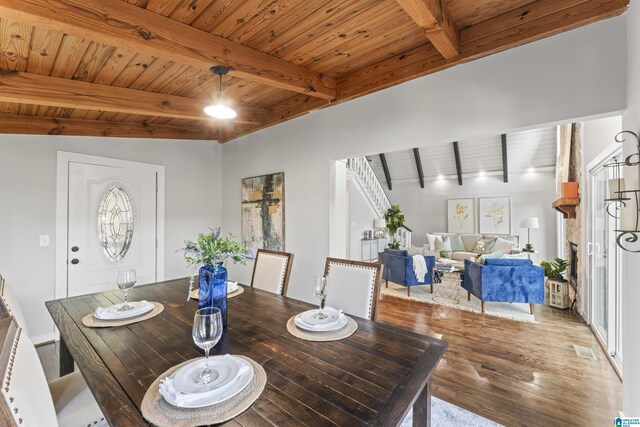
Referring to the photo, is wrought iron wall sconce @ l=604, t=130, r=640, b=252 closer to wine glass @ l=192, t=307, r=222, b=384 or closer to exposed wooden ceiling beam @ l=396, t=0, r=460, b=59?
exposed wooden ceiling beam @ l=396, t=0, r=460, b=59

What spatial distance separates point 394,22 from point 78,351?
262 cm

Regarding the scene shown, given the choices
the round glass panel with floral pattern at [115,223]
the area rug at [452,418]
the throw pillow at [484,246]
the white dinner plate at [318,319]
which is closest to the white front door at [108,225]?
the round glass panel with floral pattern at [115,223]

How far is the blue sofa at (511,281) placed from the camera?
381 cm

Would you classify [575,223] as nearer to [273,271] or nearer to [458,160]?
[458,160]

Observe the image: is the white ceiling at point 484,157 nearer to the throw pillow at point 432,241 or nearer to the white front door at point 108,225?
the throw pillow at point 432,241

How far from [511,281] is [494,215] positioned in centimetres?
444

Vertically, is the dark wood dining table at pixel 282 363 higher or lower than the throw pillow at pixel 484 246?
higher

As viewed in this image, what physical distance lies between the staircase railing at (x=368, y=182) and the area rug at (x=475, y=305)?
292 cm

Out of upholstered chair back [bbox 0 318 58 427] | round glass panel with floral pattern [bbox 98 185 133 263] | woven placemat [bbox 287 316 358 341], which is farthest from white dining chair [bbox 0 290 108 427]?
round glass panel with floral pattern [bbox 98 185 133 263]

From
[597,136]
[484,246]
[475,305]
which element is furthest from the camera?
[484,246]

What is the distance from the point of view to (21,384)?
786 millimetres

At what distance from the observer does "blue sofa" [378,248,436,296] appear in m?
4.87

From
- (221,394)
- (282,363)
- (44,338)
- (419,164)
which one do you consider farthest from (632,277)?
(419,164)

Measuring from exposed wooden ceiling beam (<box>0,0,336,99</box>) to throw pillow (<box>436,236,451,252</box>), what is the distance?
6.63 meters
